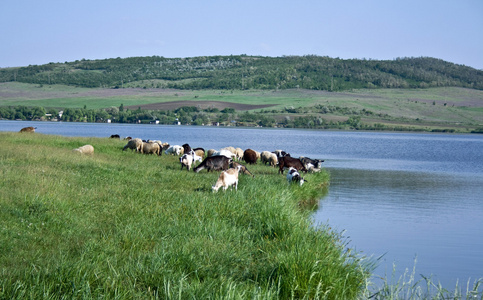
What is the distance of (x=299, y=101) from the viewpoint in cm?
15325

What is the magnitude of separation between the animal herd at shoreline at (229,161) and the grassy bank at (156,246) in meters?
1.77

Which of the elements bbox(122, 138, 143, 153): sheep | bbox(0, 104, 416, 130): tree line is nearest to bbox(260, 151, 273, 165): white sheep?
bbox(122, 138, 143, 153): sheep

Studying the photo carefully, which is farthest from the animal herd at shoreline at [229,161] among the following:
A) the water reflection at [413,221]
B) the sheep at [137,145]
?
the water reflection at [413,221]

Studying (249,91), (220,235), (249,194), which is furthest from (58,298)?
(249,91)

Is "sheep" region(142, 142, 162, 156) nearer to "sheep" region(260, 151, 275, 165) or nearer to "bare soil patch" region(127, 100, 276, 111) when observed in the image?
"sheep" region(260, 151, 275, 165)

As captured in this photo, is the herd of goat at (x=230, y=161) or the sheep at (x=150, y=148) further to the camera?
the sheep at (x=150, y=148)

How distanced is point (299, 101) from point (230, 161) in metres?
132

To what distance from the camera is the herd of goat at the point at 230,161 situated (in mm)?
17516

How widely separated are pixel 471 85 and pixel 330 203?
17837 centimetres

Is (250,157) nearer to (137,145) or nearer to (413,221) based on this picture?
(137,145)

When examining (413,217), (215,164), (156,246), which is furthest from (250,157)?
(156,246)

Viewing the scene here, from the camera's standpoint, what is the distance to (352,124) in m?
121

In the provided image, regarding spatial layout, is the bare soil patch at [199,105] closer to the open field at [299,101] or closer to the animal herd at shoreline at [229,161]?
the open field at [299,101]

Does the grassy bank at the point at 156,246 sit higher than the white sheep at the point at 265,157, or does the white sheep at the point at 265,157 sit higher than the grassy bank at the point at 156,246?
the grassy bank at the point at 156,246
